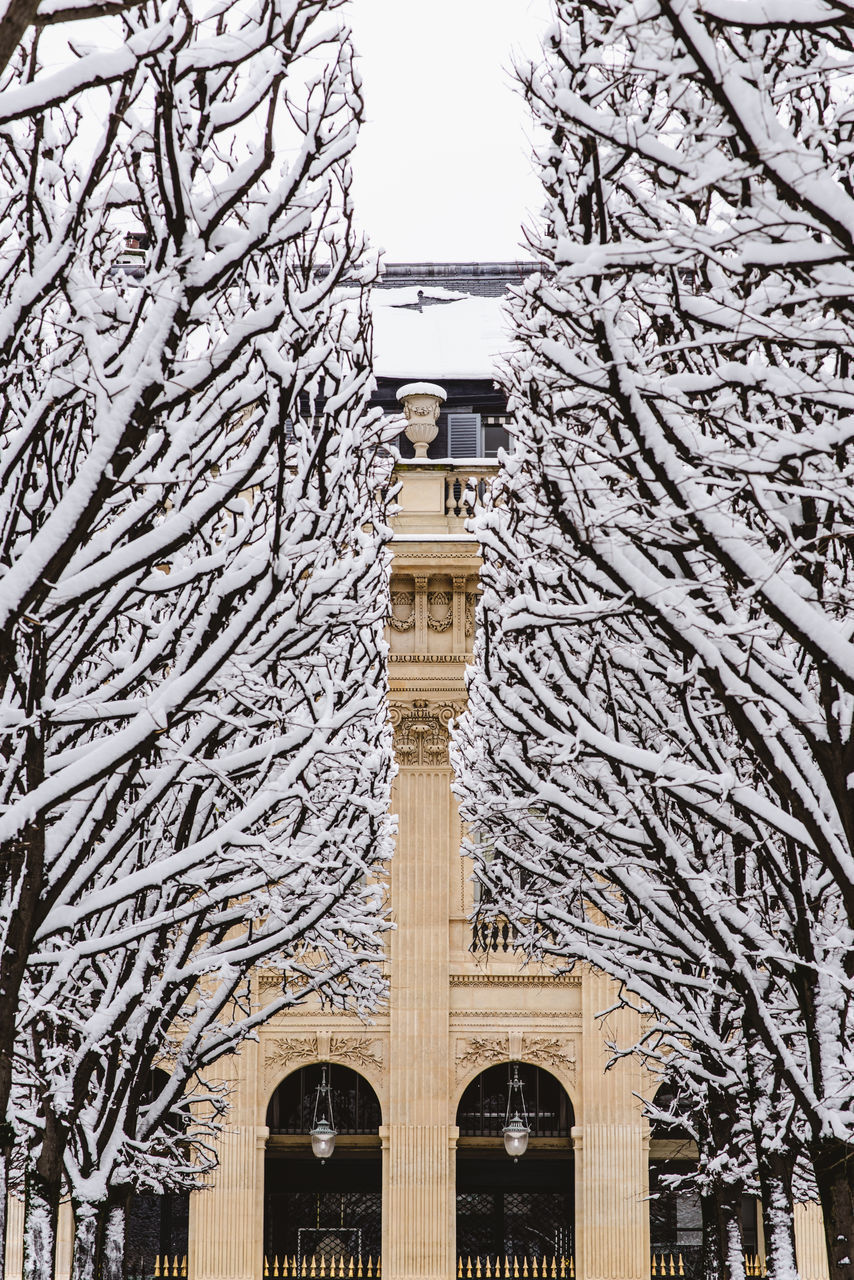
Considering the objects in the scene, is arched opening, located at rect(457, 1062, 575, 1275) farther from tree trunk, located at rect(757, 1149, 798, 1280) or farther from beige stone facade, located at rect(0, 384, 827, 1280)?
tree trunk, located at rect(757, 1149, 798, 1280)

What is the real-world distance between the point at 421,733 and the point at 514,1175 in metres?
7.41

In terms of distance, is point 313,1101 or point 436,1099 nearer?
point 436,1099

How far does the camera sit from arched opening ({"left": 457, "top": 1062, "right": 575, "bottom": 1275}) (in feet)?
86.7

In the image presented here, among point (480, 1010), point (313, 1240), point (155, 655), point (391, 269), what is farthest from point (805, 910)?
point (391, 269)

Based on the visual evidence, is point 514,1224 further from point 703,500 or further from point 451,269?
point 703,500

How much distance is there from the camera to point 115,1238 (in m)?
16.7

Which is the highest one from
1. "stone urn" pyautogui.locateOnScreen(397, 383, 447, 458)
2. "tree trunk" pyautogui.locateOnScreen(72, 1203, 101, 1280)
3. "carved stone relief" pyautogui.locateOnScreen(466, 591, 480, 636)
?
"stone urn" pyautogui.locateOnScreen(397, 383, 447, 458)

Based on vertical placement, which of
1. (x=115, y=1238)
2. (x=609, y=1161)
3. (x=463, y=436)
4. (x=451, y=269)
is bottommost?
(x=115, y=1238)

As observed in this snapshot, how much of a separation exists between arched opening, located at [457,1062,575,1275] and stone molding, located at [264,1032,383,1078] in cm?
193

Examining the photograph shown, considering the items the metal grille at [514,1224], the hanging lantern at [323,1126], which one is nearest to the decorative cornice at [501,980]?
the hanging lantern at [323,1126]

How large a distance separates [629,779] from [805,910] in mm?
2479

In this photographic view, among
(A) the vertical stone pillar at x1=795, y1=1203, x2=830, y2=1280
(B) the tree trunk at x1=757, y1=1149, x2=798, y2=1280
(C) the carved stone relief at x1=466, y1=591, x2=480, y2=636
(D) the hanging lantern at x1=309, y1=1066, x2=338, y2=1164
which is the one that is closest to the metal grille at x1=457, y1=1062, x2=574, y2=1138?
(D) the hanging lantern at x1=309, y1=1066, x2=338, y2=1164

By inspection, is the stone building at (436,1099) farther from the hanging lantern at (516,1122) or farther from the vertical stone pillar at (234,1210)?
the hanging lantern at (516,1122)

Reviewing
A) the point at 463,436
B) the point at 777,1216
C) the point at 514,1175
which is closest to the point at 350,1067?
the point at 514,1175
